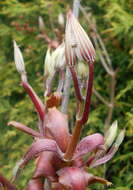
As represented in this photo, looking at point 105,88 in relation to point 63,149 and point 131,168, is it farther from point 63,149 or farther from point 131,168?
point 63,149

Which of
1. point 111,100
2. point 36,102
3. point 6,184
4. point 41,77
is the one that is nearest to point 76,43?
point 36,102

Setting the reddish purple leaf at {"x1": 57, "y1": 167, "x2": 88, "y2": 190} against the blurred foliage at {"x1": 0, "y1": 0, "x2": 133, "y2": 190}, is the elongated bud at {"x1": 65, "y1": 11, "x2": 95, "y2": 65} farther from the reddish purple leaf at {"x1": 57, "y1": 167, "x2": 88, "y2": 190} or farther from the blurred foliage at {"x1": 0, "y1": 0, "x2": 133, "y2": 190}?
the blurred foliage at {"x1": 0, "y1": 0, "x2": 133, "y2": 190}

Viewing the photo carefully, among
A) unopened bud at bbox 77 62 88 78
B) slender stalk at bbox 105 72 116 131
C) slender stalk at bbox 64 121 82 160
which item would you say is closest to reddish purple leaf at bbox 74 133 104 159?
slender stalk at bbox 64 121 82 160

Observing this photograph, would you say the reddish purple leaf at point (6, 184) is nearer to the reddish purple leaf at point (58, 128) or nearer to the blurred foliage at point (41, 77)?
the reddish purple leaf at point (58, 128)

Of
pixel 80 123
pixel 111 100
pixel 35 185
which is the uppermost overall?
pixel 80 123

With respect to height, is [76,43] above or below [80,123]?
above

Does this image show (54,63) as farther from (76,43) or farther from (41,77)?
(41,77)
